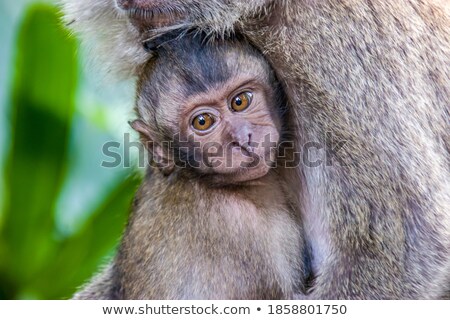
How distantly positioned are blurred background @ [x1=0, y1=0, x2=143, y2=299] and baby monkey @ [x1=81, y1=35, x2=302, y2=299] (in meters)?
0.85

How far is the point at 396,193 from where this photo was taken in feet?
7.11

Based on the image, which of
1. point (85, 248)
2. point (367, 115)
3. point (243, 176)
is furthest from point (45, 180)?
point (367, 115)

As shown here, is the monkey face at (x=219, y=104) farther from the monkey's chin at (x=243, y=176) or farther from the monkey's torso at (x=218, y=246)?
the monkey's torso at (x=218, y=246)

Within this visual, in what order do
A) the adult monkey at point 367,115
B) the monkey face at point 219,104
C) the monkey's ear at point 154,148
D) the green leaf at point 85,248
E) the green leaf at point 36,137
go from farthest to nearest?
the green leaf at point 85,248 < the green leaf at point 36,137 < the monkey's ear at point 154,148 < the monkey face at point 219,104 < the adult monkey at point 367,115

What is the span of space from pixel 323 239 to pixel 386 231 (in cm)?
22

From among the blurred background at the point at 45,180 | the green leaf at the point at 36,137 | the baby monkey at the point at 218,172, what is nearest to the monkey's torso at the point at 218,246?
the baby monkey at the point at 218,172

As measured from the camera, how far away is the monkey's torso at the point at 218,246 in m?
2.39

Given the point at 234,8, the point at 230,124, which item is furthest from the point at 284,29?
the point at 230,124

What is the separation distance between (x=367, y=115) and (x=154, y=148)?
685mm

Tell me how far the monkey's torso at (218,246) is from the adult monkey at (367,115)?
150 millimetres

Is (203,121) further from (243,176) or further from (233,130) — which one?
(243,176)

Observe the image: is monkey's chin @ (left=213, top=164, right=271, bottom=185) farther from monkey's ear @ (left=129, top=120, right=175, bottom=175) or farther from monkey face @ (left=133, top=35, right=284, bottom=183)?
monkey's ear @ (left=129, top=120, right=175, bottom=175)

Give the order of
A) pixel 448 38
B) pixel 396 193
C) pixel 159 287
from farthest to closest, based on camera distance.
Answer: pixel 159 287 < pixel 448 38 < pixel 396 193
